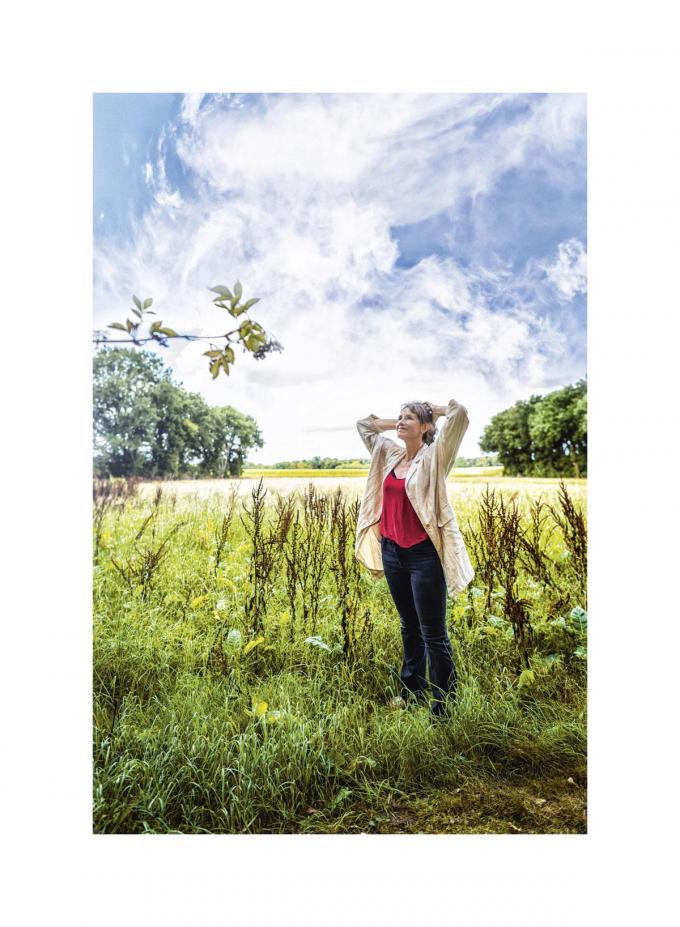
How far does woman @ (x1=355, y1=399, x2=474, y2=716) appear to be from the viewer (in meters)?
2.81

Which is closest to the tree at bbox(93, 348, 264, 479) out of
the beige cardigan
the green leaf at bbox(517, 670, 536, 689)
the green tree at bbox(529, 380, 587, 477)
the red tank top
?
the red tank top

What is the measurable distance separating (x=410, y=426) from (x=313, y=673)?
129cm

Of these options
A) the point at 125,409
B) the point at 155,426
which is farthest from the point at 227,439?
the point at 125,409

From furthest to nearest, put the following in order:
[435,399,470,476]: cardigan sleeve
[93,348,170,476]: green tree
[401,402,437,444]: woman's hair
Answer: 1. [93,348,170,476]: green tree
2. [401,402,437,444]: woman's hair
3. [435,399,470,476]: cardigan sleeve

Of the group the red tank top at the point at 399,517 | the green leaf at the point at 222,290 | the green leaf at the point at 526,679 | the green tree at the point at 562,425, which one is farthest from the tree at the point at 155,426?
the green leaf at the point at 526,679

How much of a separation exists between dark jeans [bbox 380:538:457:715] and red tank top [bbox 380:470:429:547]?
3 cm

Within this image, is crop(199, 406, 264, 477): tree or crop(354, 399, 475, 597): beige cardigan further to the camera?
crop(199, 406, 264, 477): tree

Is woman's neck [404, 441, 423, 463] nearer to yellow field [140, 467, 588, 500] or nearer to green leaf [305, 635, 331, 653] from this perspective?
yellow field [140, 467, 588, 500]

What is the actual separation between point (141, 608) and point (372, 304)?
6.35 feet

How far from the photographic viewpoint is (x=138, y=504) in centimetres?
304

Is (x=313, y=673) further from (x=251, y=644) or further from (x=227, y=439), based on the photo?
(x=227, y=439)

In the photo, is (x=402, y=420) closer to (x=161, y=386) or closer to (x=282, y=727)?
(x=161, y=386)
